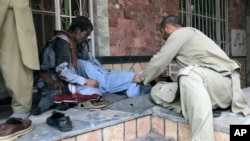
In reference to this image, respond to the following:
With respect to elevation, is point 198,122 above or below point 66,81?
below

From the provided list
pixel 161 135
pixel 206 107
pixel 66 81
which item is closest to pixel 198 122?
pixel 206 107

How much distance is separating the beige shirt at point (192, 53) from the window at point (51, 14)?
151 cm

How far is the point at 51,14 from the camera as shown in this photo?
341 centimetres

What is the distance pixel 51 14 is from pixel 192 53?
185 centimetres

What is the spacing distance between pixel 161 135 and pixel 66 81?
1.00 m

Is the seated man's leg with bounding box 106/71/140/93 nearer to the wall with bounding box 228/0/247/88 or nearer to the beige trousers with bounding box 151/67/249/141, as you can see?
the beige trousers with bounding box 151/67/249/141

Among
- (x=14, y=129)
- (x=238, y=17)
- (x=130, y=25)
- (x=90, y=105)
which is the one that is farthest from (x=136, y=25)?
(x=238, y=17)

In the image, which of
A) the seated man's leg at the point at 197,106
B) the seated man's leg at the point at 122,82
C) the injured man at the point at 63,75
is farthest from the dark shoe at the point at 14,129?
the seated man's leg at the point at 122,82

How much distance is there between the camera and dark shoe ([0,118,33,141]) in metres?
1.75

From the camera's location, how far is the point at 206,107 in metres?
2.06

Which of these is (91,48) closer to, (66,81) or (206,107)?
(66,81)

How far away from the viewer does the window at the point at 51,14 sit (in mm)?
3275

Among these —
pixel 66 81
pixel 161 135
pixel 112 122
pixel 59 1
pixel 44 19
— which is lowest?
pixel 161 135

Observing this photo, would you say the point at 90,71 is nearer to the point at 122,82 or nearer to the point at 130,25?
the point at 122,82
